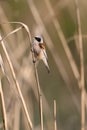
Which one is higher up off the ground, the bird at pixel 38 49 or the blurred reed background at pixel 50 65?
the bird at pixel 38 49

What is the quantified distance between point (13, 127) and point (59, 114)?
1.37 metres

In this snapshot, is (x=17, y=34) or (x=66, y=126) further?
→ (x=66, y=126)

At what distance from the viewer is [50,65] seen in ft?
11.8

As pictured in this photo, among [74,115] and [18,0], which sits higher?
[18,0]

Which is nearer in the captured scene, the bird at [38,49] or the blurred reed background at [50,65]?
the bird at [38,49]

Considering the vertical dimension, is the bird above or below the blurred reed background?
above

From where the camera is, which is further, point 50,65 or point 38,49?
point 50,65

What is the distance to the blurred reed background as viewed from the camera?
2.45m

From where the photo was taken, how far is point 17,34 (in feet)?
8.66

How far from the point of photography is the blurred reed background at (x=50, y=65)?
2.45 m

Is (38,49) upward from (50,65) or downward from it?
upward

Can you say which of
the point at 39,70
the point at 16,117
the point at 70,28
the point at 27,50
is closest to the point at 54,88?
the point at 39,70

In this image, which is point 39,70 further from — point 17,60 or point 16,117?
point 16,117

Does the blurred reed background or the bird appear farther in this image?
the blurred reed background
